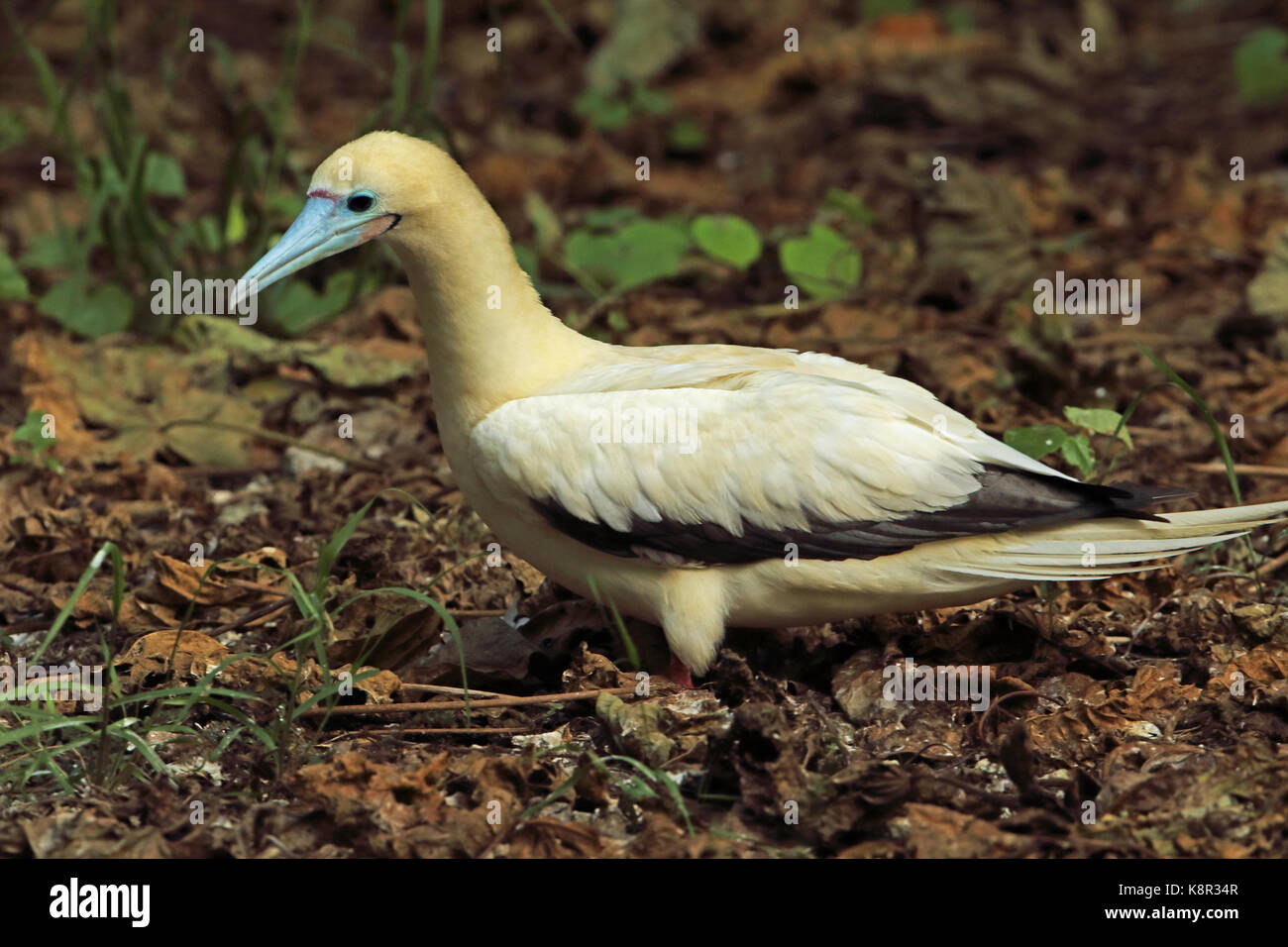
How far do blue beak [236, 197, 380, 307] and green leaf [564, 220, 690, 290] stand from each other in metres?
2.77

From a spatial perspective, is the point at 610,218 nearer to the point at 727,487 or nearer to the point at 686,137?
the point at 686,137

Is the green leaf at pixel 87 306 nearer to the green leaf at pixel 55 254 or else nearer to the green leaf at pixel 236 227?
the green leaf at pixel 55 254

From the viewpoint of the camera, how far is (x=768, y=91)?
32.7 feet

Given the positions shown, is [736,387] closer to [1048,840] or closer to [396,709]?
[396,709]

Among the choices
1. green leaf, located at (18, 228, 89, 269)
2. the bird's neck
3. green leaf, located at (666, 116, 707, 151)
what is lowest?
the bird's neck

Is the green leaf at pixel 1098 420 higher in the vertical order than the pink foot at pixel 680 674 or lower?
higher

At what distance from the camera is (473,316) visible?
440 centimetres

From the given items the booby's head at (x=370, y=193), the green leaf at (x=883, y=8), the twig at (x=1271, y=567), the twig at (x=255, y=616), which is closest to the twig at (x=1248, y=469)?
the twig at (x=1271, y=567)

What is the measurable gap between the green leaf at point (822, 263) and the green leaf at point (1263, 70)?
313cm

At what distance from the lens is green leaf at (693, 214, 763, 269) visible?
7203mm

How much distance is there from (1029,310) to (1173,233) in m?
1.79

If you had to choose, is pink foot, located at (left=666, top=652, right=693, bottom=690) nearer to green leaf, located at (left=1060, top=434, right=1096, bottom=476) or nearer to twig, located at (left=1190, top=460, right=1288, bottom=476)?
green leaf, located at (left=1060, top=434, right=1096, bottom=476)

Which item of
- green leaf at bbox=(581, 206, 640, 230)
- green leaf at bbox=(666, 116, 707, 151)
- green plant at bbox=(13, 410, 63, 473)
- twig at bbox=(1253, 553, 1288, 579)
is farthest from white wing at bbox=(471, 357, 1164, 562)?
green leaf at bbox=(666, 116, 707, 151)

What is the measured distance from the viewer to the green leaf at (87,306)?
680cm
